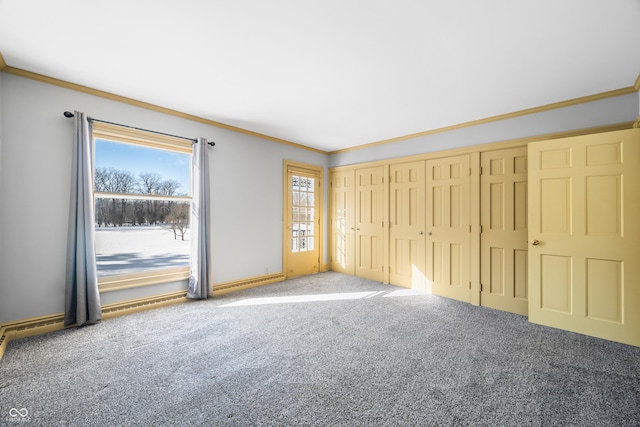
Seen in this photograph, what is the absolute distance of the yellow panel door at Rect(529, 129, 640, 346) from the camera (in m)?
2.63

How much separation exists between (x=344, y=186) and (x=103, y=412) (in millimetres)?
4667

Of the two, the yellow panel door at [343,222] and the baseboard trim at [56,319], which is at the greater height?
the yellow panel door at [343,222]

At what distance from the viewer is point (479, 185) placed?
12.3 ft

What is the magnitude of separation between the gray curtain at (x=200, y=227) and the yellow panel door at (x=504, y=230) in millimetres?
3913

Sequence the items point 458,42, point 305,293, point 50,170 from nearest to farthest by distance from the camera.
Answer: point 458,42, point 50,170, point 305,293

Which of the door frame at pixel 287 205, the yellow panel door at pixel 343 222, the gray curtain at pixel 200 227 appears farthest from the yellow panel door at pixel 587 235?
the gray curtain at pixel 200 227

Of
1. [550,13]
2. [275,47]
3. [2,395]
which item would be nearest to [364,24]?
[275,47]

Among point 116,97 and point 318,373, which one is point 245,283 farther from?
point 116,97

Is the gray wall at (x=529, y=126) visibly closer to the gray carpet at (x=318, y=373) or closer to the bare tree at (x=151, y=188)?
the gray carpet at (x=318, y=373)

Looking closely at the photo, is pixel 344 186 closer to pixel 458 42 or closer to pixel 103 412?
pixel 458 42

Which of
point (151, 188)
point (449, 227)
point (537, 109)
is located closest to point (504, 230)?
point (449, 227)

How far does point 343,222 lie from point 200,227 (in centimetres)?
285

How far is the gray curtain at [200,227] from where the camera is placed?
3.76 metres

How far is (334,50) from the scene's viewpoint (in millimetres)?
2246
